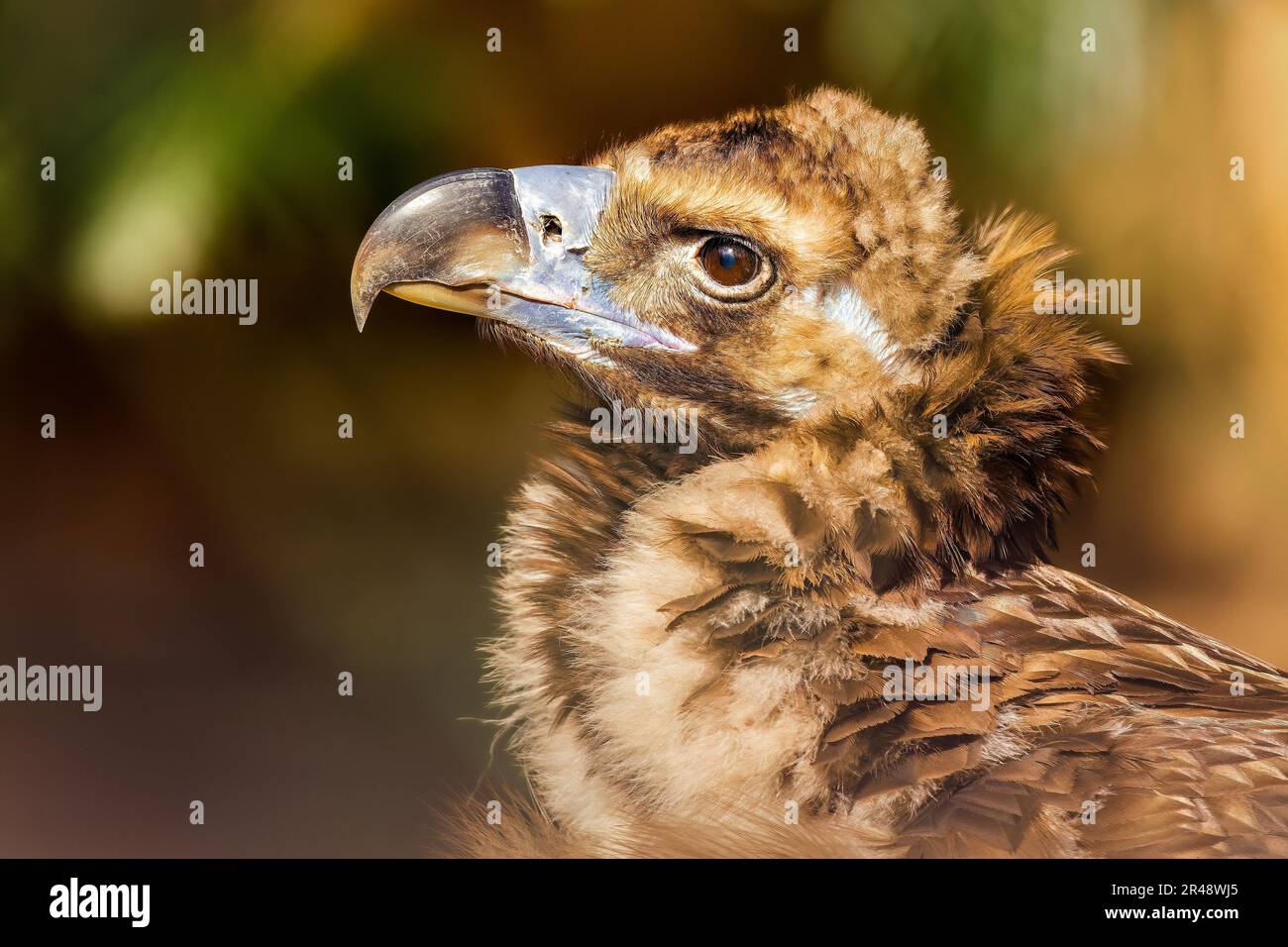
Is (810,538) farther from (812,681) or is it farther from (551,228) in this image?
(551,228)

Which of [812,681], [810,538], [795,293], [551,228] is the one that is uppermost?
[551,228]

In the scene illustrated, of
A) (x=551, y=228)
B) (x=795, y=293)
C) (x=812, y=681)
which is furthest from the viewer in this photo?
(x=551, y=228)

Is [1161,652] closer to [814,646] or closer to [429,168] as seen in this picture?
[814,646]

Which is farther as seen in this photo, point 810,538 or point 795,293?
point 795,293

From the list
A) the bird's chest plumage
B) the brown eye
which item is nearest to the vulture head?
the brown eye

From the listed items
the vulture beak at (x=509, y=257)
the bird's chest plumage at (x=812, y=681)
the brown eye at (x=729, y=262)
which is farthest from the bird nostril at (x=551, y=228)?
the bird's chest plumage at (x=812, y=681)

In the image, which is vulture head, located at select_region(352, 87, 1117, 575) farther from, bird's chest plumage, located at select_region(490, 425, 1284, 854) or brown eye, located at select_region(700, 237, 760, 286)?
bird's chest plumage, located at select_region(490, 425, 1284, 854)

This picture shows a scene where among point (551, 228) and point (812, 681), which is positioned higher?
point (551, 228)

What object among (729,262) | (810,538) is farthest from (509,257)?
(810,538)
